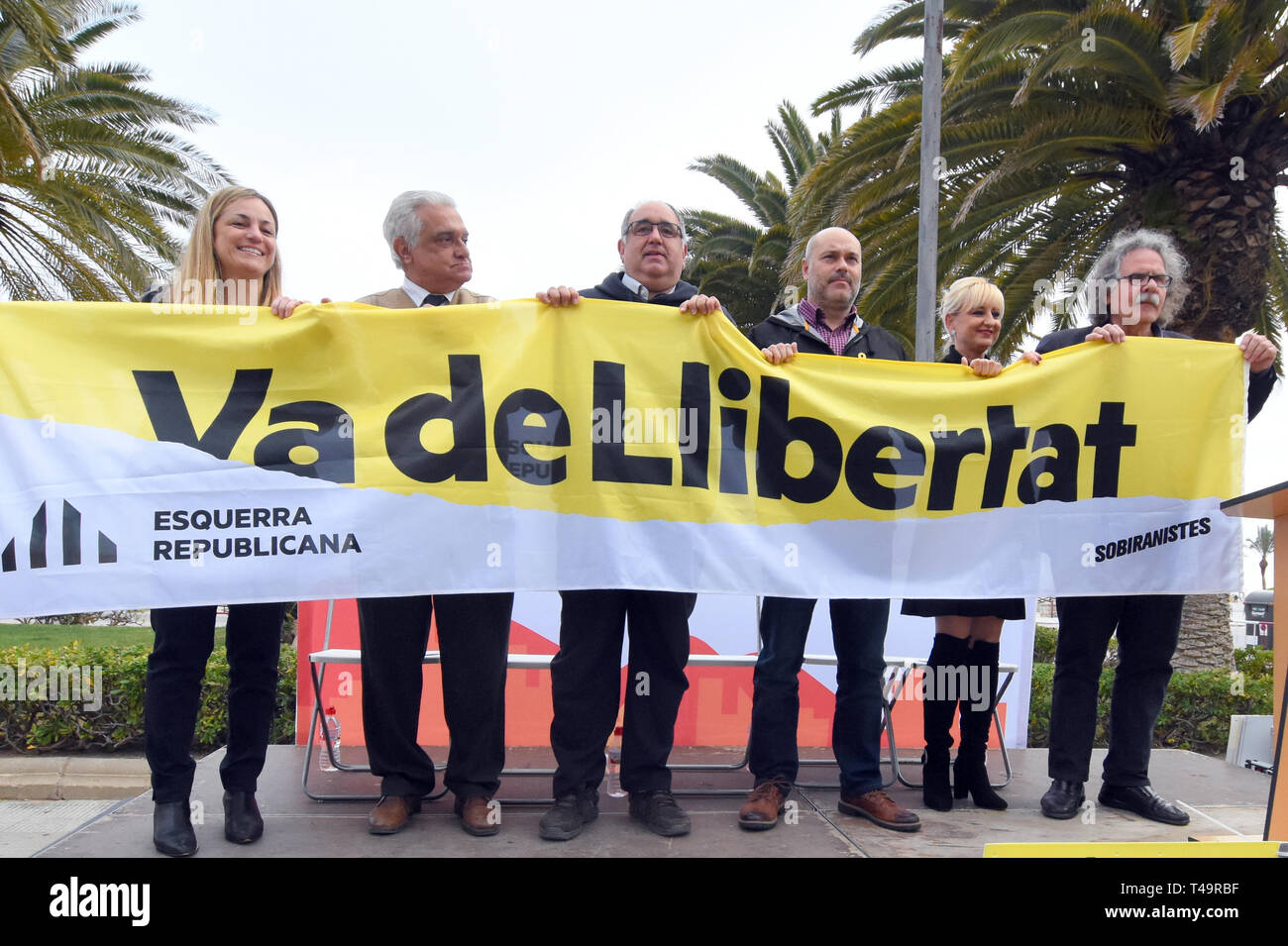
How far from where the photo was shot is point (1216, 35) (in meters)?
8.79

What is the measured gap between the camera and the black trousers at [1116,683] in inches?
164

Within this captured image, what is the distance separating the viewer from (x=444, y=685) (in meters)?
3.77

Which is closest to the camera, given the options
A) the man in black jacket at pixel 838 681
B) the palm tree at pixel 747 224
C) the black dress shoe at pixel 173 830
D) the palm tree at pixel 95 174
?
the black dress shoe at pixel 173 830

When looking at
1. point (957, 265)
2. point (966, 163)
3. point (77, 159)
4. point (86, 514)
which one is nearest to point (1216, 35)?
point (966, 163)

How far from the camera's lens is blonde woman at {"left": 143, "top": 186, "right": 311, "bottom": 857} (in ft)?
11.3

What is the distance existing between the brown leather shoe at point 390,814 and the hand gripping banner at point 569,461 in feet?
2.50

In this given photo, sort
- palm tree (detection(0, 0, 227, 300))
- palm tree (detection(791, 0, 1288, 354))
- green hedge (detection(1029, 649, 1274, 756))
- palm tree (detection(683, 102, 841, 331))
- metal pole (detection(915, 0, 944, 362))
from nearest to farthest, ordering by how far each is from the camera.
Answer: green hedge (detection(1029, 649, 1274, 756)) → palm tree (detection(791, 0, 1288, 354)) → metal pole (detection(915, 0, 944, 362)) → palm tree (detection(0, 0, 227, 300)) → palm tree (detection(683, 102, 841, 331))

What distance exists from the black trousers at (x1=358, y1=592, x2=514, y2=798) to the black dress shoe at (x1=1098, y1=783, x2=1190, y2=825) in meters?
2.53

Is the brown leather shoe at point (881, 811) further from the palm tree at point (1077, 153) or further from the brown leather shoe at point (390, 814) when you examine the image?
the palm tree at point (1077, 153)

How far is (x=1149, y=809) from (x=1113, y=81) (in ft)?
26.7

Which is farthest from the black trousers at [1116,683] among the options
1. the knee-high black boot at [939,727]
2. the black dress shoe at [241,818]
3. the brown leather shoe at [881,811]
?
the black dress shoe at [241,818]

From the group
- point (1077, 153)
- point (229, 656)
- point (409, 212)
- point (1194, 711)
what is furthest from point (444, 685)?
point (1077, 153)

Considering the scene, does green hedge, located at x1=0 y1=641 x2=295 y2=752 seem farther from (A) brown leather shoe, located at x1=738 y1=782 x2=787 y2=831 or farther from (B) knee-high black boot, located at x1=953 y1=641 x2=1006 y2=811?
(B) knee-high black boot, located at x1=953 y1=641 x2=1006 y2=811

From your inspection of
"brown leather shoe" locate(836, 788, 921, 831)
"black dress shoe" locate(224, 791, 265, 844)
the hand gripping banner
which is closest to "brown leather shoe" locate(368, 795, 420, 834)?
"black dress shoe" locate(224, 791, 265, 844)
